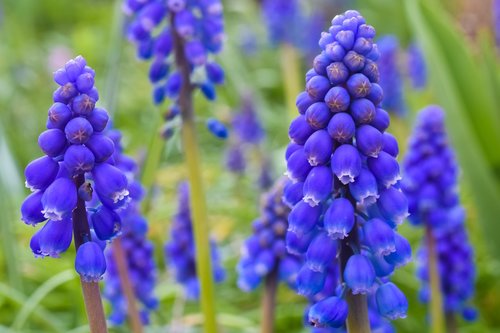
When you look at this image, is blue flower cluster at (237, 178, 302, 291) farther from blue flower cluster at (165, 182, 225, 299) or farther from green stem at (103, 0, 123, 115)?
green stem at (103, 0, 123, 115)

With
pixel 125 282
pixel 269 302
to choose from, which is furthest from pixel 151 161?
pixel 269 302

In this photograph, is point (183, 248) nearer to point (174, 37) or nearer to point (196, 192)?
point (196, 192)

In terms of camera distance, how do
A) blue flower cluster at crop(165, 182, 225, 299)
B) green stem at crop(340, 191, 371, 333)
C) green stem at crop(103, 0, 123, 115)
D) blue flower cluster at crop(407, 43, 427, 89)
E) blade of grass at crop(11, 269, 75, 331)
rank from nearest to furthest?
green stem at crop(340, 191, 371, 333), blade of grass at crop(11, 269, 75, 331), blue flower cluster at crop(165, 182, 225, 299), green stem at crop(103, 0, 123, 115), blue flower cluster at crop(407, 43, 427, 89)

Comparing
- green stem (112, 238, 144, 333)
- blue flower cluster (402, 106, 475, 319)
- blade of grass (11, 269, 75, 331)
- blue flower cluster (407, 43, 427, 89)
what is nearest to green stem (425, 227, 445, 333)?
blue flower cluster (402, 106, 475, 319)

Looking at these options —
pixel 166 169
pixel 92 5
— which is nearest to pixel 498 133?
pixel 166 169

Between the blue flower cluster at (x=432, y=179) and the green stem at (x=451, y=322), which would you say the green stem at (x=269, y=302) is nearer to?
the blue flower cluster at (x=432, y=179)

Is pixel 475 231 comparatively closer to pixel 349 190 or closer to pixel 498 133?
pixel 498 133
